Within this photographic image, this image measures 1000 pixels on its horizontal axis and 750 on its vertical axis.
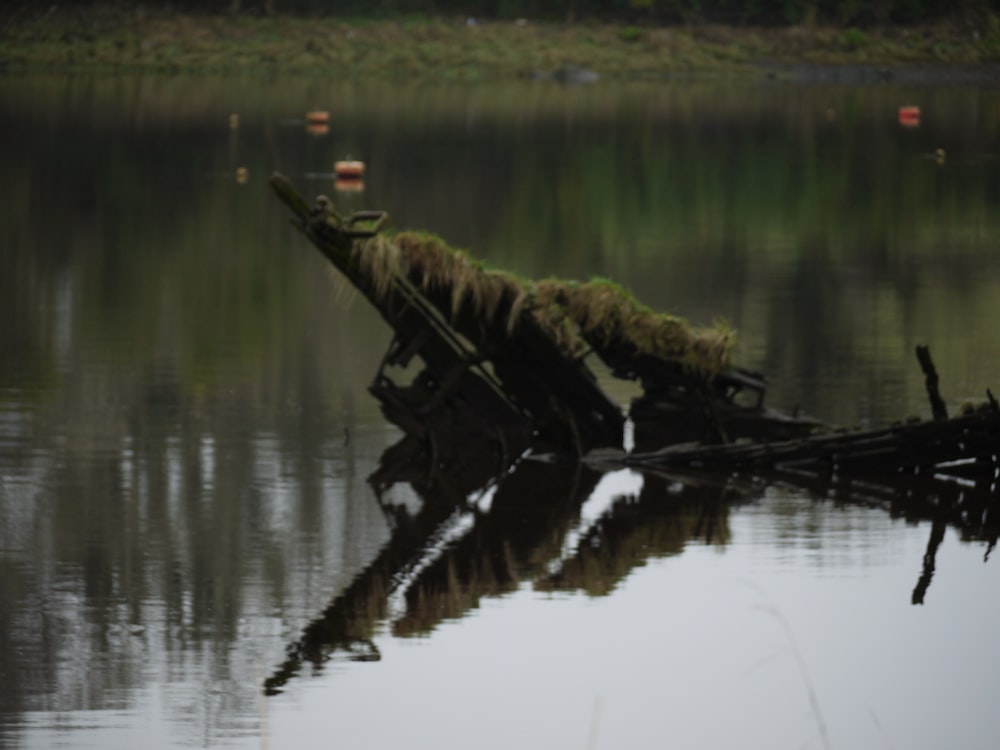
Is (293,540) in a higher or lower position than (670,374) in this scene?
lower

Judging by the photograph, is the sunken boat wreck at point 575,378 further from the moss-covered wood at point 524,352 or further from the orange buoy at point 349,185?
the orange buoy at point 349,185

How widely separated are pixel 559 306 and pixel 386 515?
2.24 m

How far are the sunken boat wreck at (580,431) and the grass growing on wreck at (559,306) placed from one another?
1cm

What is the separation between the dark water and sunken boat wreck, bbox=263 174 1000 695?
95mm

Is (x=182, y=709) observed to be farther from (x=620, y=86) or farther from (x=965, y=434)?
(x=620, y=86)

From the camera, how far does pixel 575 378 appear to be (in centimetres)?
1641

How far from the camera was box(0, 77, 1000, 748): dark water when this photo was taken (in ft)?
36.0

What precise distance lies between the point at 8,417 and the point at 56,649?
755 centimetres

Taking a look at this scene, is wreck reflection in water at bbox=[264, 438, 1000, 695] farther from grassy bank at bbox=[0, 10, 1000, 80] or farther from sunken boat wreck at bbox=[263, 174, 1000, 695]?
grassy bank at bbox=[0, 10, 1000, 80]

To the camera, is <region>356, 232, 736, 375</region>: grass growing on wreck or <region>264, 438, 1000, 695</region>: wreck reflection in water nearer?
<region>264, 438, 1000, 695</region>: wreck reflection in water

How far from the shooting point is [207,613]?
1252cm

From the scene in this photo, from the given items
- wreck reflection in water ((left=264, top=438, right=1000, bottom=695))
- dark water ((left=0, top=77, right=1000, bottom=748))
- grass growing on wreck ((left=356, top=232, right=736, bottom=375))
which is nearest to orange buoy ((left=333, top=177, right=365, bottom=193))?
dark water ((left=0, top=77, right=1000, bottom=748))

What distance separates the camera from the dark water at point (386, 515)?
36.0ft

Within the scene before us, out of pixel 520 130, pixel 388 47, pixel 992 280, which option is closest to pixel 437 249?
pixel 992 280
